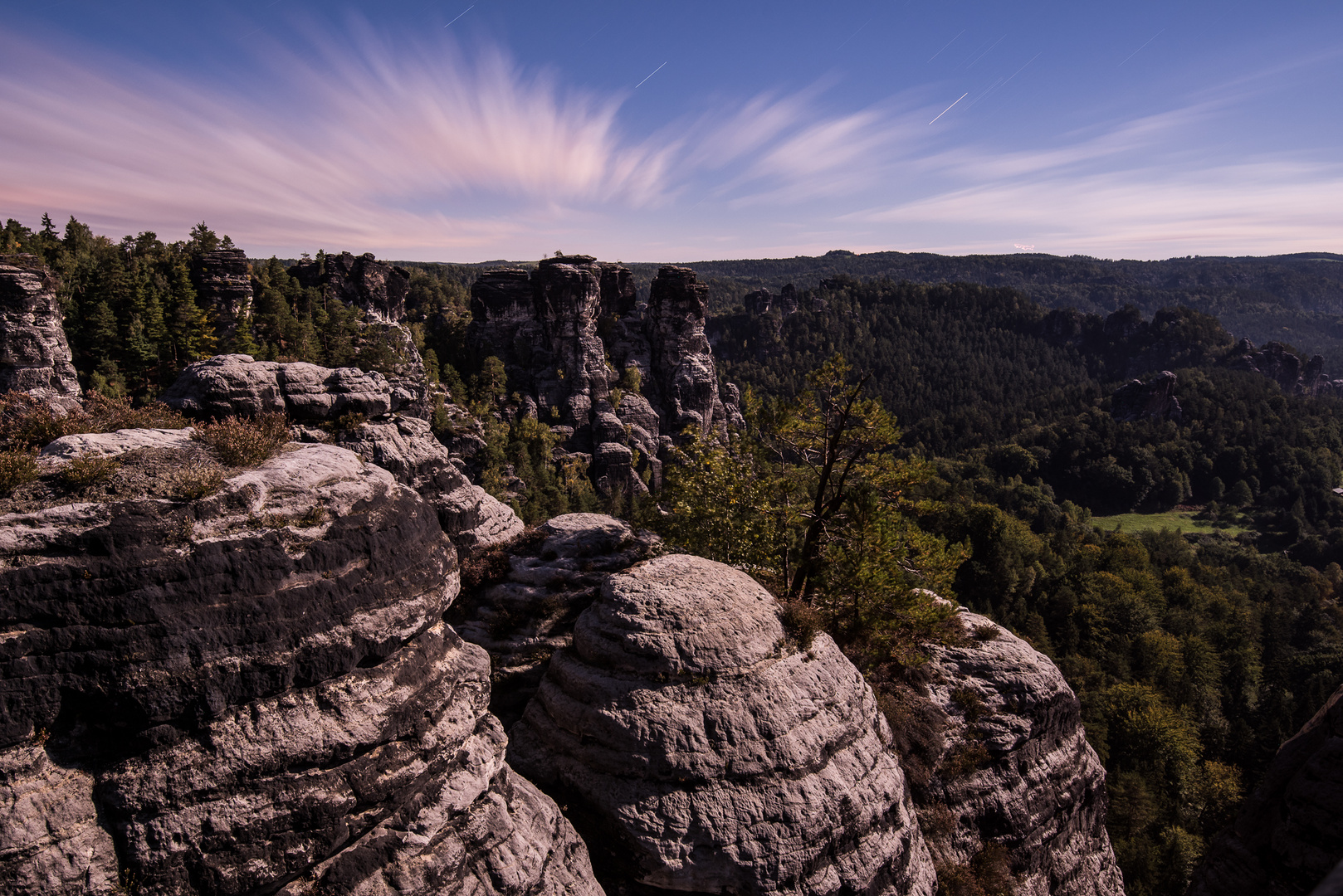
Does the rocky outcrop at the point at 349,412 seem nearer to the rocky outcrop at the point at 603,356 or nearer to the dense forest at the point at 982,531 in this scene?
the dense forest at the point at 982,531

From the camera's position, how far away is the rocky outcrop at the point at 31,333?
147 feet

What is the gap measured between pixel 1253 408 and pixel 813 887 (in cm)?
22732

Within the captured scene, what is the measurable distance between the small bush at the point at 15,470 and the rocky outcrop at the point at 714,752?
10.4 metres

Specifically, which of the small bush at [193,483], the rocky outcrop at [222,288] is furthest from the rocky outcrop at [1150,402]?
the small bush at [193,483]

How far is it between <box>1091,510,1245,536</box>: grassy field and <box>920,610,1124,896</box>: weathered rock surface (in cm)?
14247

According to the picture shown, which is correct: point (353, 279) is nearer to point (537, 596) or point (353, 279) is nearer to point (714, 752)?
point (537, 596)

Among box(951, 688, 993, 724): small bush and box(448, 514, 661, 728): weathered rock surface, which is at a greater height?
box(448, 514, 661, 728): weathered rock surface

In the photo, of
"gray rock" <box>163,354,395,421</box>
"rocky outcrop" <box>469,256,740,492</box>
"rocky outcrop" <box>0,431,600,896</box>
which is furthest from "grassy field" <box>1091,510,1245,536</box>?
"rocky outcrop" <box>0,431,600,896</box>

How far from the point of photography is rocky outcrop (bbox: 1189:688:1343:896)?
1385cm

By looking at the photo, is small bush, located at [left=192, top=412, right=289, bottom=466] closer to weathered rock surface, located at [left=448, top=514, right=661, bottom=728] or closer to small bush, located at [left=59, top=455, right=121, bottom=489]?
small bush, located at [left=59, top=455, right=121, bottom=489]

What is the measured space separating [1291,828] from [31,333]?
7349 centimetres

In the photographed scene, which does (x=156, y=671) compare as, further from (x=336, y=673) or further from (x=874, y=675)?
(x=874, y=675)

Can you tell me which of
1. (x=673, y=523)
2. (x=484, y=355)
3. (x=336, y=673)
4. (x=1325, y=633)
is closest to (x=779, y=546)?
(x=673, y=523)

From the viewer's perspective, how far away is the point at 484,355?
94.8 meters
